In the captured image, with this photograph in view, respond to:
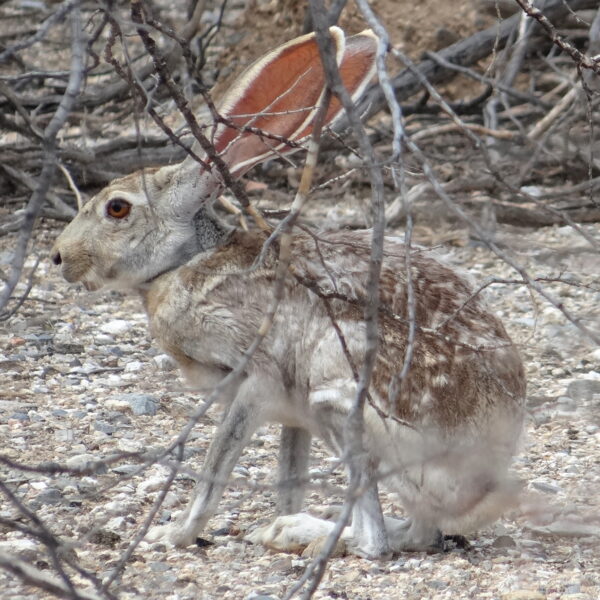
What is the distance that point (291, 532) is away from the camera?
4543 millimetres

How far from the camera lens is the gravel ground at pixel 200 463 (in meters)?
4.04

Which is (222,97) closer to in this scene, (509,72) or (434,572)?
(434,572)

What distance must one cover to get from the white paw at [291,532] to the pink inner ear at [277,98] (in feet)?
4.55

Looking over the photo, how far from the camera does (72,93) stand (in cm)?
261

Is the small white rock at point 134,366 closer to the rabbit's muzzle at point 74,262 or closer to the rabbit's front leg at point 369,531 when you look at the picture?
the rabbit's muzzle at point 74,262

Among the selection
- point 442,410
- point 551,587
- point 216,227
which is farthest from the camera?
point 216,227

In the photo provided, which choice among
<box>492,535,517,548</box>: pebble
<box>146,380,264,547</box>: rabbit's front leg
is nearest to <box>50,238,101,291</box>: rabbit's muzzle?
<box>146,380,264,547</box>: rabbit's front leg

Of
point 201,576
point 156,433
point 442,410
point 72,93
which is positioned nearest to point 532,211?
point 156,433

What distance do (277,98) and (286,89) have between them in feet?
0.99

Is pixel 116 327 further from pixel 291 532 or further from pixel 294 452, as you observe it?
pixel 291 532

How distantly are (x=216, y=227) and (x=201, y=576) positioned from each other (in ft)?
5.11

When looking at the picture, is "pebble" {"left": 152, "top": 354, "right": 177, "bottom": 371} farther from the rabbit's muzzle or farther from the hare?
the hare

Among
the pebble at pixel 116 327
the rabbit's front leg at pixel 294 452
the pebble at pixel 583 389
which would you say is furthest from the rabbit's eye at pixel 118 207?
the pebble at pixel 583 389

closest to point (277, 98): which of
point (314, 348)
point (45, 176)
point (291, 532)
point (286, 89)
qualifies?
point (286, 89)
